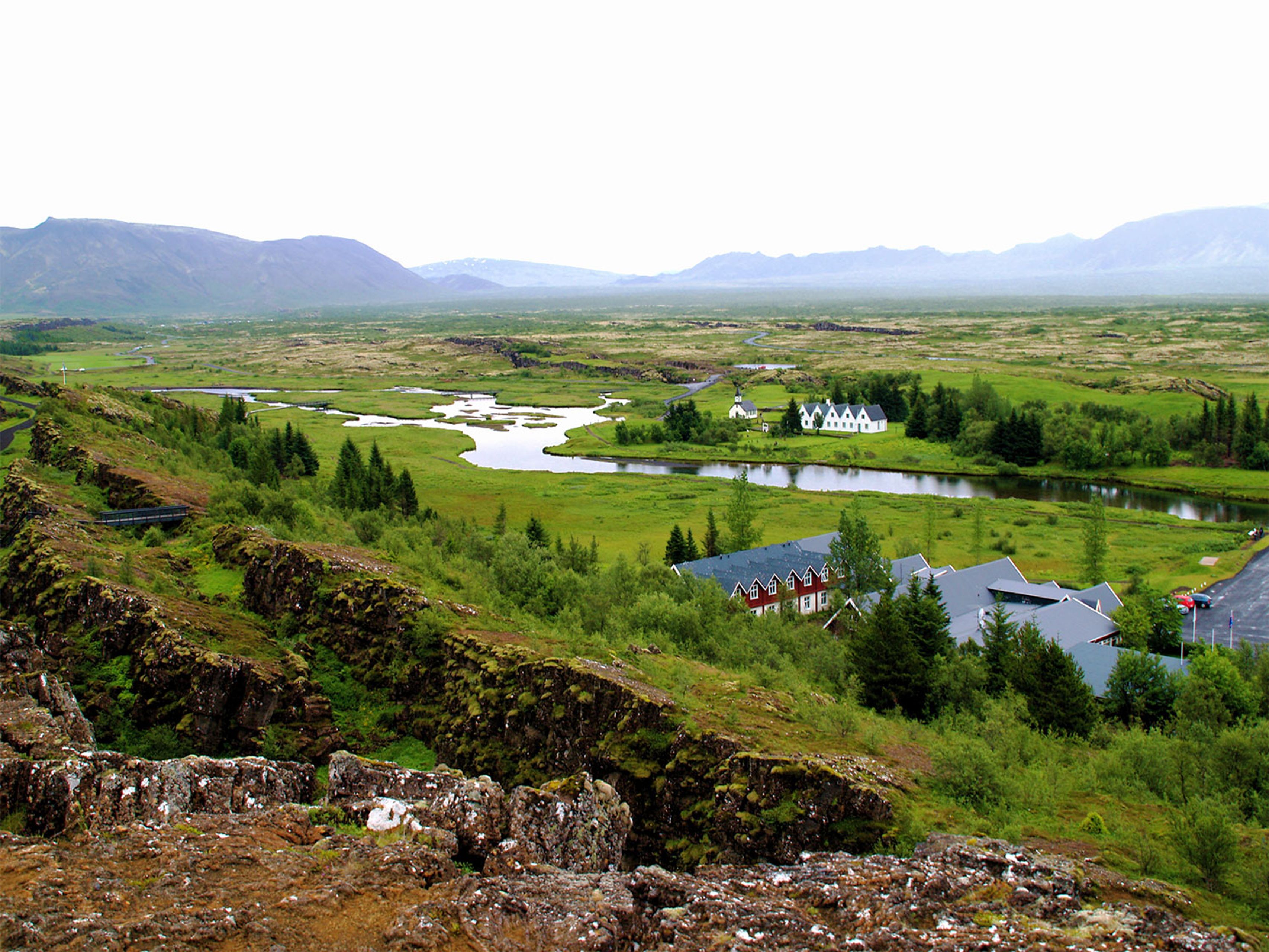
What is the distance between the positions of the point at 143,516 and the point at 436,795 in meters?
25.6

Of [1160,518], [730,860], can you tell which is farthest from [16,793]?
[1160,518]

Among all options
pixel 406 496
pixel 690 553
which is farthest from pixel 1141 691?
pixel 406 496

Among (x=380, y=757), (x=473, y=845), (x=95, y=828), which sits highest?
(x=95, y=828)

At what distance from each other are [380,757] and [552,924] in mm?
10794

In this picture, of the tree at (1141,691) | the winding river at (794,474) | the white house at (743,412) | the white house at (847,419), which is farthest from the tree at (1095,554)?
the white house at (743,412)

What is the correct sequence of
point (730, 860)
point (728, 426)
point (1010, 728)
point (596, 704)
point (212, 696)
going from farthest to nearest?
point (728, 426)
point (1010, 728)
point (212, 696)
point (596, 704)
point (730, 860)

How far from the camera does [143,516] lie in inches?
1351

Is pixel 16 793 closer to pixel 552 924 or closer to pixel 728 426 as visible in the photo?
pixel 552 924

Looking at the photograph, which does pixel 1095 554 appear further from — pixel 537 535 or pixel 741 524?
pixel 537 535

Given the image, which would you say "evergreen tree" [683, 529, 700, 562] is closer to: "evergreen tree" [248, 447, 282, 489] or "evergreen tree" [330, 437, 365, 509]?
"evergreen tree" [330, 437, 365, 509]

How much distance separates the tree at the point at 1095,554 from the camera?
5119cm

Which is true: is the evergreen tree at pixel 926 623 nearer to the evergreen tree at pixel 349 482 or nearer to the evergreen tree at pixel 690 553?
the evergreen tree at pixel 690 553

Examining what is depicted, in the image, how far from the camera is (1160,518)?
227ft

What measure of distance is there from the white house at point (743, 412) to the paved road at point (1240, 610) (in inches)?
2756
